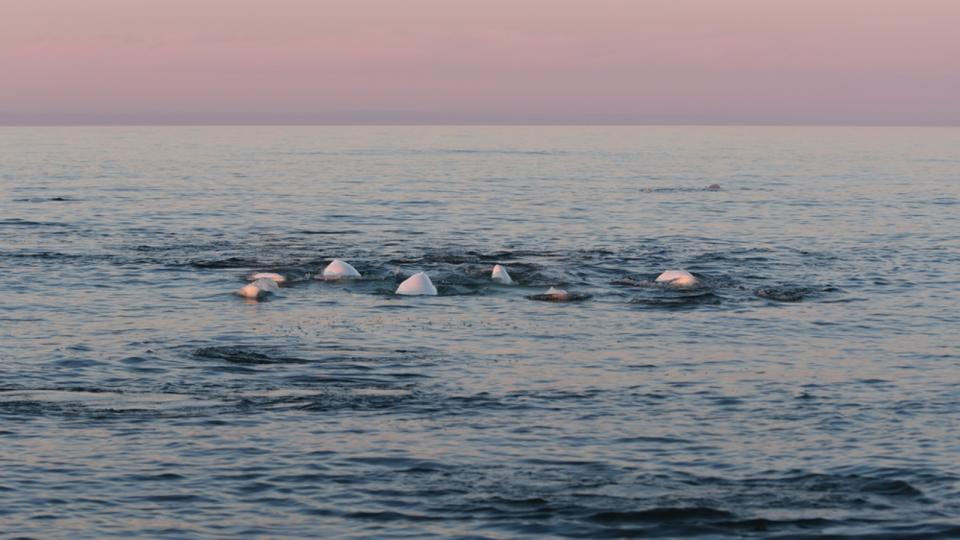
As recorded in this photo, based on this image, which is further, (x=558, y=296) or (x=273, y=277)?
(x=273, y=277)

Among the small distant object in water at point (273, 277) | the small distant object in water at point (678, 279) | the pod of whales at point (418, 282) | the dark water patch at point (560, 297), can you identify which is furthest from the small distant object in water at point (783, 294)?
the small distant object in water at point (273, 277)

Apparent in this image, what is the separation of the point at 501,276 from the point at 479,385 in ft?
54.5

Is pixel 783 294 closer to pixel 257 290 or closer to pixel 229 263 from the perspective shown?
pixel 257 290

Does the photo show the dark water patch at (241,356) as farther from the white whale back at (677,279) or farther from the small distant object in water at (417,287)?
the white whale back at (677,279)

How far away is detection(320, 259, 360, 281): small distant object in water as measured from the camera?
45.7 metres

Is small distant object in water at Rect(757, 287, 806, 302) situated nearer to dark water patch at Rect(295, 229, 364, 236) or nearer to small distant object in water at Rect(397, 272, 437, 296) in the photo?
small distant object in water at Rect(397, 272, 437, 296)

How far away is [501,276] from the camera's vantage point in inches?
1785

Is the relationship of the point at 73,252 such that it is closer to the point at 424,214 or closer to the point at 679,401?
the point at 424,214

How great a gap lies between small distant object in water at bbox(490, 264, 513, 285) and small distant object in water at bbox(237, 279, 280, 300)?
23.6 ft

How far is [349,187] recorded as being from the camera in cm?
10531

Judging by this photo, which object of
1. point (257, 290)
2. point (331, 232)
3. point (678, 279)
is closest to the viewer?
point (257, 290)

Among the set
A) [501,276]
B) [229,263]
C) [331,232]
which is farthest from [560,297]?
[331,232]

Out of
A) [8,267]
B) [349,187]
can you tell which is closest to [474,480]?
[8,267]

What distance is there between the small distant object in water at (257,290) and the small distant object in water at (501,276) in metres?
7.21
